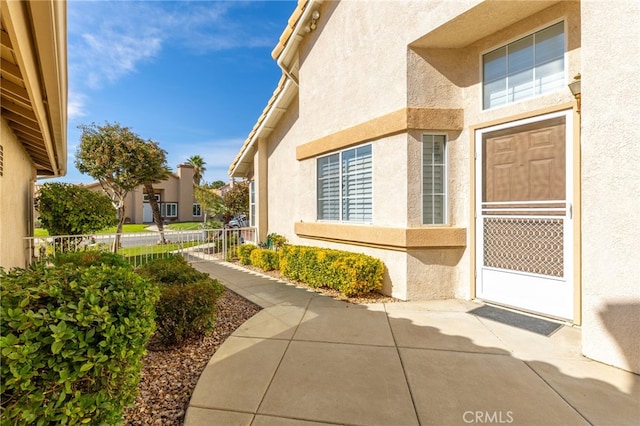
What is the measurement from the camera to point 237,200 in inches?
717

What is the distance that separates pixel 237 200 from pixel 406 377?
54.4 feet

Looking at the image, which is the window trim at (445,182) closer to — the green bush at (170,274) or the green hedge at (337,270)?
the green hedge at (337,270)

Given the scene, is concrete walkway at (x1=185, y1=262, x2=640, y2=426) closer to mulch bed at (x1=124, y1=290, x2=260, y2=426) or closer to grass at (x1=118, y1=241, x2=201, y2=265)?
mulch bed at (x1=124, y1=290, x2=260, y2=426)

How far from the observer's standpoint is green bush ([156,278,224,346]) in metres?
3.71

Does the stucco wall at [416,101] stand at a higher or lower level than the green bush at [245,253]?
higher

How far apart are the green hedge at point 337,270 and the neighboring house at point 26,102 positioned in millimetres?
5281

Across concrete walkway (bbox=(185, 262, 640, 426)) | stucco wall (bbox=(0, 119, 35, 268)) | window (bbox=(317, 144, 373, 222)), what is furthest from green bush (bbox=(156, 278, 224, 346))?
window (bbox=(317, 144, 373, 222))

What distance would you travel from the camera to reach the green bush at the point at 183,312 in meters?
3.71

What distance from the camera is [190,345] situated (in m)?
3.90

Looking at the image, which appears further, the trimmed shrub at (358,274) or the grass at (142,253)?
the grass at (142,253)

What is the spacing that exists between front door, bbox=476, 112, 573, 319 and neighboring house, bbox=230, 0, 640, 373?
0.02 meters

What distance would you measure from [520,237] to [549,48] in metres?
3.20

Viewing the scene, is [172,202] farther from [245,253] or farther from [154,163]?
[245,253]

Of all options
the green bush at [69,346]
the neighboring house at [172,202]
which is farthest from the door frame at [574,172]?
the neighboring house at [172,202]
